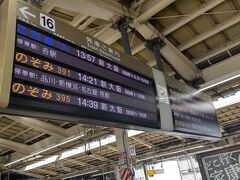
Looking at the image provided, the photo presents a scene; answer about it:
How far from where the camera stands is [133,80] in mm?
3223

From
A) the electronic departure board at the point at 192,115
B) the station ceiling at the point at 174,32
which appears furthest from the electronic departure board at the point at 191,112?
the station ceiling at the point at 174,32

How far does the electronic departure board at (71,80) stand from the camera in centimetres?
212

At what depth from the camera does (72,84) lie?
246 cm

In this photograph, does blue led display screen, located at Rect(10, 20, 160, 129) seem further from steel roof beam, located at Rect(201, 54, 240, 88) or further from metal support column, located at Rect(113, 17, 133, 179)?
steel roof beam, located at Rect(201, 54, 240, 88)

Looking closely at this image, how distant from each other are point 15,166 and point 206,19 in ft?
35.7

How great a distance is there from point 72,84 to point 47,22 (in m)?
0.61

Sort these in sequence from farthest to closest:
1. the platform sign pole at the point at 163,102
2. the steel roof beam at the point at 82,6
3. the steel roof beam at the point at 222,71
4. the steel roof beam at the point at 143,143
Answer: the steel roof beam at the point at 143,143 < the steel roof beam at the point at 222,71 < the steel roof beam at the point at 82,6 < the platform sign pole at the point at 163,102

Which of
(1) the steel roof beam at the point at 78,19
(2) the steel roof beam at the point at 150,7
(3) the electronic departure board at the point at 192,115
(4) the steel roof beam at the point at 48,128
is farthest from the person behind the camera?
(4) the steel roof beam at the point at 48,128

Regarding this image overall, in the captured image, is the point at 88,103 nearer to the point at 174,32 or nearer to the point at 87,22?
the point at 87,22

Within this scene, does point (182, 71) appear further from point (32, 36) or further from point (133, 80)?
point (32, 36)

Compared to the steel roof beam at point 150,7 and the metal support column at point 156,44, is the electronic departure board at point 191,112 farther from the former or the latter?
the steel roof beam at point 150,7

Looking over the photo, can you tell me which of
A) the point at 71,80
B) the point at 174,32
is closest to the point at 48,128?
the point at 174,32

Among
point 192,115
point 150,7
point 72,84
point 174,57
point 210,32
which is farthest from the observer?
point 174,57

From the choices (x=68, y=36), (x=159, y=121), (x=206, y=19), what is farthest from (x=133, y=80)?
(x=206, y=19)
